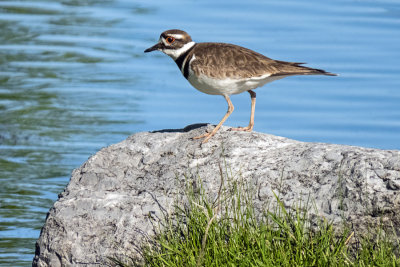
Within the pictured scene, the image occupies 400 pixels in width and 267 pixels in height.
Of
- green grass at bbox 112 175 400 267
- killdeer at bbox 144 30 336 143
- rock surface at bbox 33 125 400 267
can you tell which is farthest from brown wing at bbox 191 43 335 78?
green grass at bbox 112 175 400 267

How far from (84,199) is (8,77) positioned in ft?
34.9

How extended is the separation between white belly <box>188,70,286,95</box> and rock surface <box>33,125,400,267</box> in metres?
0.53

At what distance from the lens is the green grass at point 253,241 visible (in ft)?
21.3

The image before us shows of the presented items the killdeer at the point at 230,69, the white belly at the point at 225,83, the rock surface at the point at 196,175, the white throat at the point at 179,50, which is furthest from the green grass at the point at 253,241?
the white throat at the point at 179,50

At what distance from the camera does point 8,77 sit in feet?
57.9

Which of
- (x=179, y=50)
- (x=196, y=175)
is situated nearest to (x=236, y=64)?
(x=179, y=50)

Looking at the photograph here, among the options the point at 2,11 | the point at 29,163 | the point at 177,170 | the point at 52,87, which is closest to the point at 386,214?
the point at 177,170

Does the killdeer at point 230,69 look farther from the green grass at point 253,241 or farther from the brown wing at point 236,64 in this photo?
the green grass at point 253,241

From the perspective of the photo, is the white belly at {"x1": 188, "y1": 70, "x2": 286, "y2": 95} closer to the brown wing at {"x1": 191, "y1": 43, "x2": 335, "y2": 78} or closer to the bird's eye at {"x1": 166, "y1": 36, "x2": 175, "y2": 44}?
the brown wing at {"x1": 191, "y1": 43, "x2": 335, "y2": 78}

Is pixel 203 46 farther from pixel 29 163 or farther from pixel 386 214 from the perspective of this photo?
pixel 29 163

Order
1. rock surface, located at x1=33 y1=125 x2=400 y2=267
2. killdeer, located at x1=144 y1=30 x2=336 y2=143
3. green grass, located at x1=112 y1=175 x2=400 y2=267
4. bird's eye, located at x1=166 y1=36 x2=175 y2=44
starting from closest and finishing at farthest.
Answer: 1. green grass, located at x1=112 y1=175 x2=400 y2=267
2. rock surface, located at x1=33 y1=125 x2=400 y2=267
3. killdeer, located at x1=144 y1=30 x2=336 y2=143
4. bird's eye, located at x1=166 y1=36 x2=175 y2=44

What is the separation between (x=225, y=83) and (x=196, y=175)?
1297mm

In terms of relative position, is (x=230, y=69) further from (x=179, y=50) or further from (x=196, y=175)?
(x=196, y=175)

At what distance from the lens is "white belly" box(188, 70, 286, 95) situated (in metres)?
8.43
